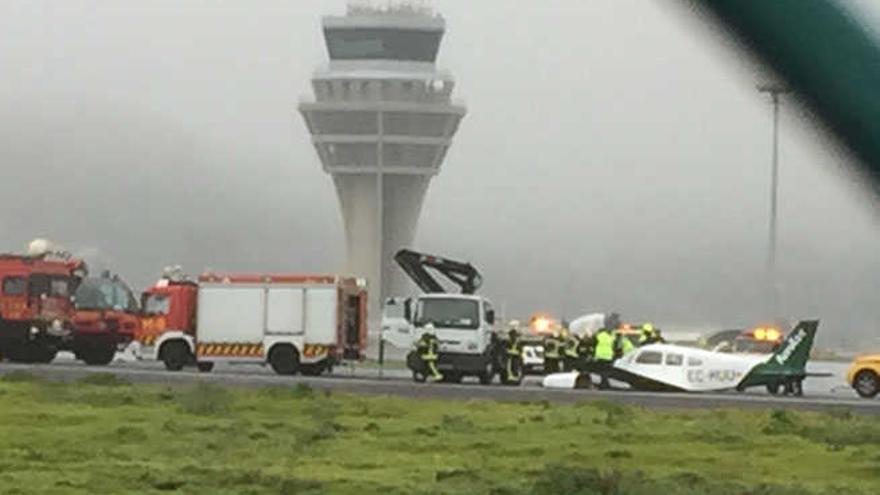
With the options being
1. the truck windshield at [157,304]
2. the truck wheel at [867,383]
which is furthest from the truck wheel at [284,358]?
the truck wheel at [867,383]

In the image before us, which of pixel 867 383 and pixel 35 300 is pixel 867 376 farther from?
pixel 35 300

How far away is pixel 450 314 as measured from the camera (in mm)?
37062

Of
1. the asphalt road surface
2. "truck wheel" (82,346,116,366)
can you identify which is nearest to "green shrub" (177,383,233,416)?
the asphalt road surface

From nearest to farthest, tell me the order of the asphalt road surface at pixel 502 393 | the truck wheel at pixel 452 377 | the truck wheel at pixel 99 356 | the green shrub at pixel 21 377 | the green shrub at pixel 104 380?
the asphalt road surface at pixel 502 393 < the green shrub at pixel 104 380 < the green shrub at pixel 21 377 < the truck wheel at pixel 452 377 < the truck wheel at pixel 99 356

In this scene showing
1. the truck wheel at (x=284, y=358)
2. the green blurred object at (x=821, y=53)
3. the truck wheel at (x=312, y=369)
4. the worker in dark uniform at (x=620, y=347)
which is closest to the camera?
the green blurred object at (x=821, y=53)

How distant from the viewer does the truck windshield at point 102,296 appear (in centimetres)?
4238

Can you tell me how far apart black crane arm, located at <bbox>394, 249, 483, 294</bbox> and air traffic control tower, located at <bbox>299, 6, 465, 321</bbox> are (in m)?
115

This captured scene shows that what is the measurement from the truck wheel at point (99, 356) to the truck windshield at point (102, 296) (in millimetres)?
1378

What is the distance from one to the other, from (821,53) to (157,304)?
126ft

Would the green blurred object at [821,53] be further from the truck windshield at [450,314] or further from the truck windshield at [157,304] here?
the truck windshield at [157,304]

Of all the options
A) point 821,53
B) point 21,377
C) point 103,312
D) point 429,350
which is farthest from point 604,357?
point 821,53

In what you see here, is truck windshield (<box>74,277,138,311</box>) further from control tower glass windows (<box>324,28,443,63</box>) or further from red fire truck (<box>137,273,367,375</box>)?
control tower glass windows (<box>324,28,443,63</box>)

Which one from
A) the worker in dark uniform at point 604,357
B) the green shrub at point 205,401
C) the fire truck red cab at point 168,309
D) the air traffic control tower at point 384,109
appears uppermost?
the air traffic control tower at point 384,109

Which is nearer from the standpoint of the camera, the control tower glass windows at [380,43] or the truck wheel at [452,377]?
the truck wheel at [452,377]
